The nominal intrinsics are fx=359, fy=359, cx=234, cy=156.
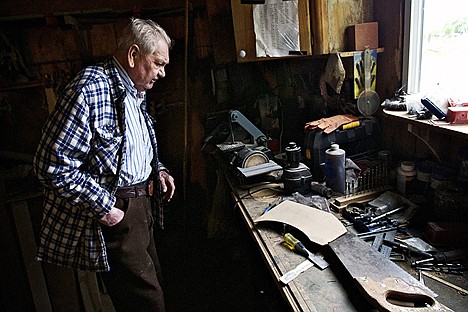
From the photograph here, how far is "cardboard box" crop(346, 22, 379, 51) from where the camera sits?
1666mm

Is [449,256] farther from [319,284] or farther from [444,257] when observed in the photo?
[319,284]

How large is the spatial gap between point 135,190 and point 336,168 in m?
0.85

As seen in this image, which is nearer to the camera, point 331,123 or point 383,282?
point 383,282

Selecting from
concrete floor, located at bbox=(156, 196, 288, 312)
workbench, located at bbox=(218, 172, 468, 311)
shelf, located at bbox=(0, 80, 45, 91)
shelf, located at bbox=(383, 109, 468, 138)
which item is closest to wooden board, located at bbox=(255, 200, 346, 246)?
workbench, located at bbox=(218, 172, 468, 311)

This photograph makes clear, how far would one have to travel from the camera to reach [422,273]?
105cm

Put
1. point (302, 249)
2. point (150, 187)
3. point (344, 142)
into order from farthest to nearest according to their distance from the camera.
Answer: point (344, 142) < point (150, 187) < point (302, 249)

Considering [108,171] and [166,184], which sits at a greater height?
[108,171]

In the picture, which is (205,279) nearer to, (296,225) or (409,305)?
(296,225)

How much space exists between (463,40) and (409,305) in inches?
40.8

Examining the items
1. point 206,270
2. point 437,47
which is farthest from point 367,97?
point 206,270

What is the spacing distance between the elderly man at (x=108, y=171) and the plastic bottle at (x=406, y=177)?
107cm

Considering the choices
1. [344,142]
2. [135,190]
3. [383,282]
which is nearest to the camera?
[383,282]

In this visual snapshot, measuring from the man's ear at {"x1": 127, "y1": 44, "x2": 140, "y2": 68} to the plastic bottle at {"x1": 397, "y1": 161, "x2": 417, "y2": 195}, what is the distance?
46.2 inches

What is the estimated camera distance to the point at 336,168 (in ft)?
5.01
